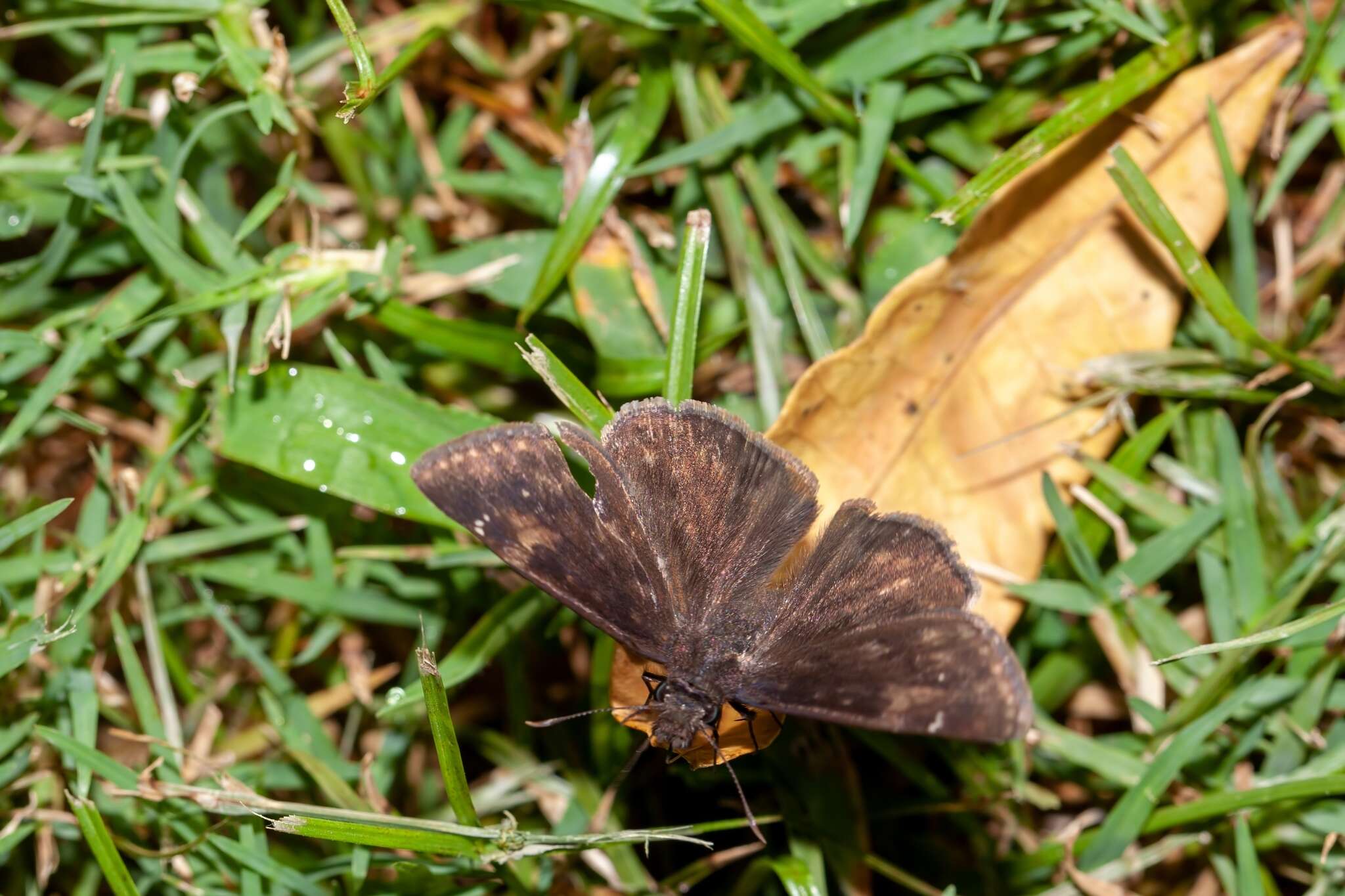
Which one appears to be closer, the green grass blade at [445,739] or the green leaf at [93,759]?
the green grass blade at [445,739]

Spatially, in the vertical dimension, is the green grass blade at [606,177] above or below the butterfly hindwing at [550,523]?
above

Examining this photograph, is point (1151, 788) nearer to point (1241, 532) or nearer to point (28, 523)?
point (1241, 532)

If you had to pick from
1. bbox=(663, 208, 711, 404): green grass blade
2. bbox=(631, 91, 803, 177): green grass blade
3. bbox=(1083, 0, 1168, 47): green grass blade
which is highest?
bbox=(1083, 0, 1168, 47): green grass blade

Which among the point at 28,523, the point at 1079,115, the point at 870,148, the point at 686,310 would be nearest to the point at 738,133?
the point at 870,148

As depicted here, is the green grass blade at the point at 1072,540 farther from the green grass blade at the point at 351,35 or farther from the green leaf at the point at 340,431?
the green grass blade at the point at 351,35

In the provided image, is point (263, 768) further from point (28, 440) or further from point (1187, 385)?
point (1187, 385)

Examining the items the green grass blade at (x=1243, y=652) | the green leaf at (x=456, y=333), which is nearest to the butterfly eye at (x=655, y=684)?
the green leaf at (x=456, y=333)

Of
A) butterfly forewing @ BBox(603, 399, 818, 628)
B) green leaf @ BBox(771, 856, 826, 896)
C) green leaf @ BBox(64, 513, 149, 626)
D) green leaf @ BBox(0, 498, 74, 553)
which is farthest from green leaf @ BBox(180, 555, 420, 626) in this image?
green leaf @ BBox(771, 856, 826, 896)

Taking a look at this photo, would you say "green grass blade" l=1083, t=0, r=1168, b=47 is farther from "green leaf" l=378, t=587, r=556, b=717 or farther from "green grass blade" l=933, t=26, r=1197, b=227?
"green leaf" l=378, t=587, r=556, b=717

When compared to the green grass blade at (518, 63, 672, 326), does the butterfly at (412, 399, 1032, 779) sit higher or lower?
lower
